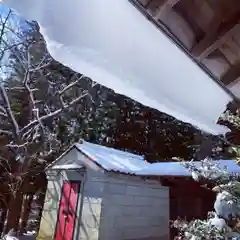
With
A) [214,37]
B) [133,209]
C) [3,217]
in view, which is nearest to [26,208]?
[3,217]

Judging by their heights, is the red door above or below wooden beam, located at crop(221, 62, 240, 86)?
below

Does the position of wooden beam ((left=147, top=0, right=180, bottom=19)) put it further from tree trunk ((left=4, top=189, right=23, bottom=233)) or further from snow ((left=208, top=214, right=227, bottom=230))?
tree trunk ((left=4, top=189, right=23, bottom=233))

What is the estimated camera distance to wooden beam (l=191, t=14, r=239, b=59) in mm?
1258

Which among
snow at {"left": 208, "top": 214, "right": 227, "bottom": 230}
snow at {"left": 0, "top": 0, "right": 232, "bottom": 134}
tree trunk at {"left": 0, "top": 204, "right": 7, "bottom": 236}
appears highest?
snow at {"left": 0, "top": 0, "right": 232, "bottom": 134}

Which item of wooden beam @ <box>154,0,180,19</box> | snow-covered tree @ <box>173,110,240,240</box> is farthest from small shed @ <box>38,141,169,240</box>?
wooden beam @ <box>154,0,180,19</box>

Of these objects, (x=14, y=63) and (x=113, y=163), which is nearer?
(x=113, y=163)

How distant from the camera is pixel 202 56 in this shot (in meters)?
1.32

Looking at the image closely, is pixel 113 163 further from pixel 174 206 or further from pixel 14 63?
pixel 14 63

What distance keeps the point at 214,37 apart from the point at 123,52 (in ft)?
1.49

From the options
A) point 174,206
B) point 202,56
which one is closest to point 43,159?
point 174,206

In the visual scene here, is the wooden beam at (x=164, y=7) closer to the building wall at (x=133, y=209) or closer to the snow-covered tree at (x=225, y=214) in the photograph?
the snow-covered tree at (x=225, y=214)

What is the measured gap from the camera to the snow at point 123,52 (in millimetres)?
924

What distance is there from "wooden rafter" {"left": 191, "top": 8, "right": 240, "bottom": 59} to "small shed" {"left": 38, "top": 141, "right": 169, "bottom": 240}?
458 cm

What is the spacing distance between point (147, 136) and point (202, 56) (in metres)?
10.8
